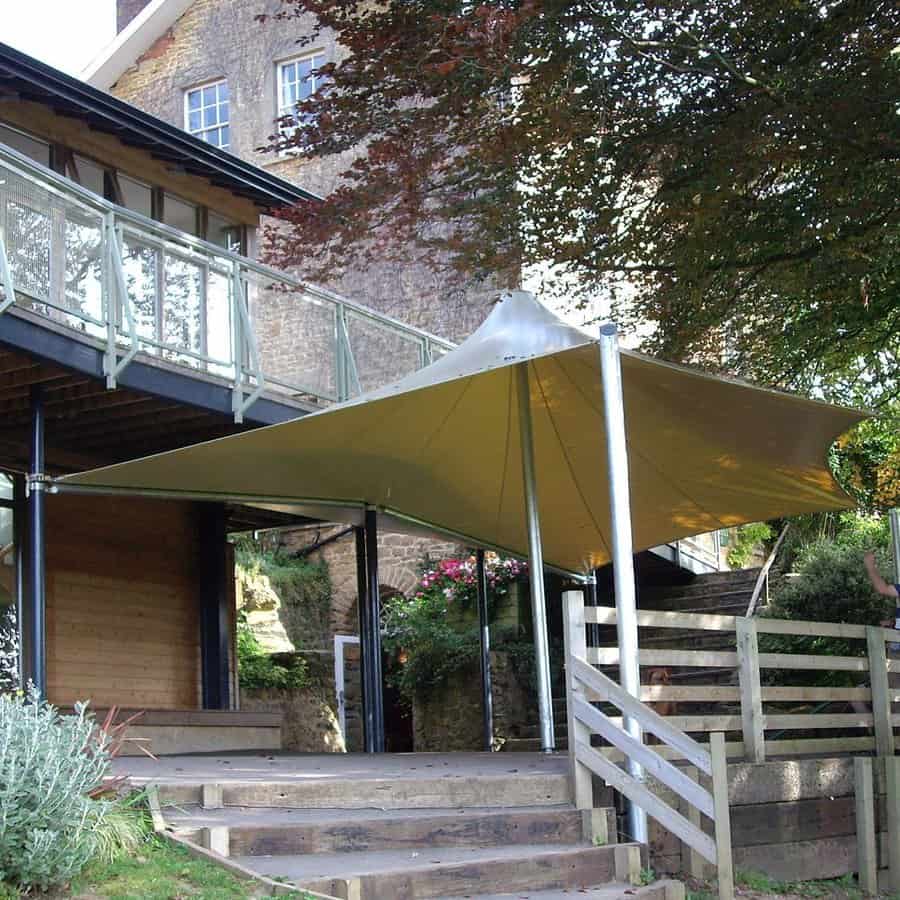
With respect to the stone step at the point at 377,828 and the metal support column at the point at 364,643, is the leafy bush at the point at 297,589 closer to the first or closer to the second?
the metal support column at the point at 364,643

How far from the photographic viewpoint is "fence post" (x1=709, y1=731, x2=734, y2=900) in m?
6.21

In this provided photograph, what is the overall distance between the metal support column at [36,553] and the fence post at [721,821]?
4.51 meters

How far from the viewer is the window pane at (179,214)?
1342 cm

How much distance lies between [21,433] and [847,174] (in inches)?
259

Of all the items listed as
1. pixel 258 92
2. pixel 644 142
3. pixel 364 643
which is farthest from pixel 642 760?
pixel 258 92

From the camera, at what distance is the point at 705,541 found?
19.1 meters

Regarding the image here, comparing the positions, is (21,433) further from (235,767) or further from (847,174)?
(847,174)

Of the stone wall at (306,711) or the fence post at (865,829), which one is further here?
the stone wall at (306,711)

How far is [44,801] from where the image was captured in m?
4.95

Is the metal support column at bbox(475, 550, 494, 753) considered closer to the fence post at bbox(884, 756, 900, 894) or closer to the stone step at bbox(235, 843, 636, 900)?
the fence post at bbox(884, 756, 900, 894)

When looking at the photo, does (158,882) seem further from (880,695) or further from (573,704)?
(880,695)

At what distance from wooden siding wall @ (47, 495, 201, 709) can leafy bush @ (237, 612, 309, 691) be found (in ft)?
13.2

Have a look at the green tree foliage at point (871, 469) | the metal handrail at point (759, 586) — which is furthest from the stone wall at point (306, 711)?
the green tree foliage at point (871, 469)

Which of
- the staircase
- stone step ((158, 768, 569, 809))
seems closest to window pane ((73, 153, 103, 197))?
the staircase
